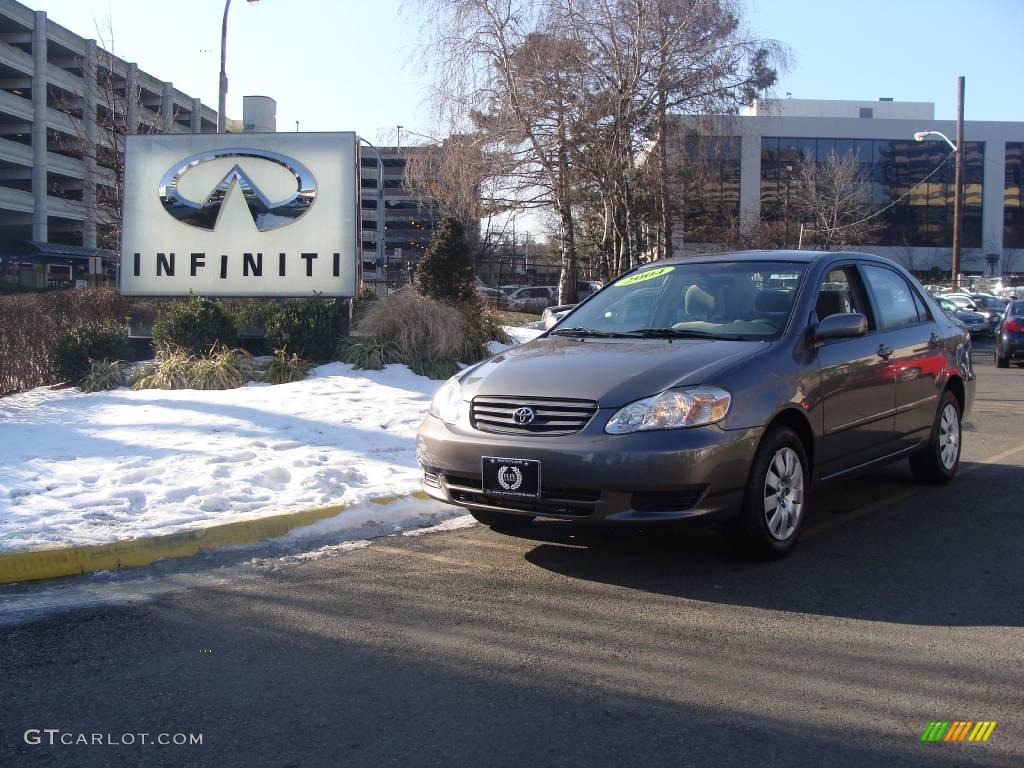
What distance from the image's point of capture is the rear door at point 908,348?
6.41 m

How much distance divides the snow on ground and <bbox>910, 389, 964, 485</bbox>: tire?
11.9ft

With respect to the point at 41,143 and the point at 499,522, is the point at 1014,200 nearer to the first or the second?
the point at 41,143

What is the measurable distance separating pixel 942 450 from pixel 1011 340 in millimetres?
14042

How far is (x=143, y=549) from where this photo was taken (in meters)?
5.32

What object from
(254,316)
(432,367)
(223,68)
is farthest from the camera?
(223,68)

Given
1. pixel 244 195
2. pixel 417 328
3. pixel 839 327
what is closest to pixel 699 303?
pixel 839 327

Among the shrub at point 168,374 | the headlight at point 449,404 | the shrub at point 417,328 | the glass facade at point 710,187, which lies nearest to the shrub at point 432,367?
the shrub at point 417,328

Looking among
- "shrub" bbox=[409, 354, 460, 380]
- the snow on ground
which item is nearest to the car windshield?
the snow on ground

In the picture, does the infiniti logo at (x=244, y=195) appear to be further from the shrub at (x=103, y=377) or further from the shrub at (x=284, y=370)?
the shrub at (x=103, y=377)

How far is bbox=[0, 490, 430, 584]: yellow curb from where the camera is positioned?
198 inches

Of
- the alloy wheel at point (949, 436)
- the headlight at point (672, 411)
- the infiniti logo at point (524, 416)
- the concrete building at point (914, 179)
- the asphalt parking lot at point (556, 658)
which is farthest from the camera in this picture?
the concrete building at point (914, 179)

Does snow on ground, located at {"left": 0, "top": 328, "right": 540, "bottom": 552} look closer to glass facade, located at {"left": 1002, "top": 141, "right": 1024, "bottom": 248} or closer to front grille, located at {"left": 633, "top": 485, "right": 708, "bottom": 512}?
front grille, located at {"left": 633, "top": 485, "right": 708, "bottom": 512}

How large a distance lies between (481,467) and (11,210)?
58.0m

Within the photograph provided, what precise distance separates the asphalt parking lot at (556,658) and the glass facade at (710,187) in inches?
794
